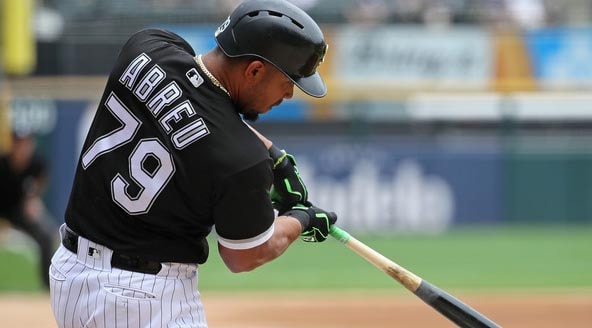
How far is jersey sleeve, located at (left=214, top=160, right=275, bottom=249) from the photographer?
332cm

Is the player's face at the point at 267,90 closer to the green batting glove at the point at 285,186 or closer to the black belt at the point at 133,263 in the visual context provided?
the green batting glove at the point at 285,186

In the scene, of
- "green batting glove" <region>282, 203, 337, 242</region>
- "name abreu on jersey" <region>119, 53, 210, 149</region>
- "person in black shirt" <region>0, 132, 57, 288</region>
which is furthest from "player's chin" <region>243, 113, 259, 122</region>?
"person in black shirt" <region>0, 132, 57, 288</region>

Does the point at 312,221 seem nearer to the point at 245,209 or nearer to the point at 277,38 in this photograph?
the point at 245,209

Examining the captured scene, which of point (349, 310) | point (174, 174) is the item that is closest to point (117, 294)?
point (174, 174)

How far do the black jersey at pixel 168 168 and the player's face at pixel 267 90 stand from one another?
0.10 metres

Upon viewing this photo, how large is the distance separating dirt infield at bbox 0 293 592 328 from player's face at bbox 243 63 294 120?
501cm

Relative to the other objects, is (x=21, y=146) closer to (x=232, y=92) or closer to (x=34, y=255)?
(x=34, y=255)

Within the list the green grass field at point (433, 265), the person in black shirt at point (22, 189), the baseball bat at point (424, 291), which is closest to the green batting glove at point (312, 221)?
the baseball bat at point (424, 291)

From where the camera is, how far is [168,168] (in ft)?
11.0

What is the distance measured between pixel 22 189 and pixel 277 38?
281 inches

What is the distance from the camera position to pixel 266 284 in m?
11.0

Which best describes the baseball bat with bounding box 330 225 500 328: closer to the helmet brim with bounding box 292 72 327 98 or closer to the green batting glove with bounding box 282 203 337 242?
the green batting glove with bounding box 282 203 337 242

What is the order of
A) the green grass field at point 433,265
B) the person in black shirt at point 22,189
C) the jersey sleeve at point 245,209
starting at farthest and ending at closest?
1. the green grass field at point 433,265
2. the person in black shirt at point 22,189
3. the jersey sleeve at point 245,209

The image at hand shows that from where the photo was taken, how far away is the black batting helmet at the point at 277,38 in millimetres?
3465
